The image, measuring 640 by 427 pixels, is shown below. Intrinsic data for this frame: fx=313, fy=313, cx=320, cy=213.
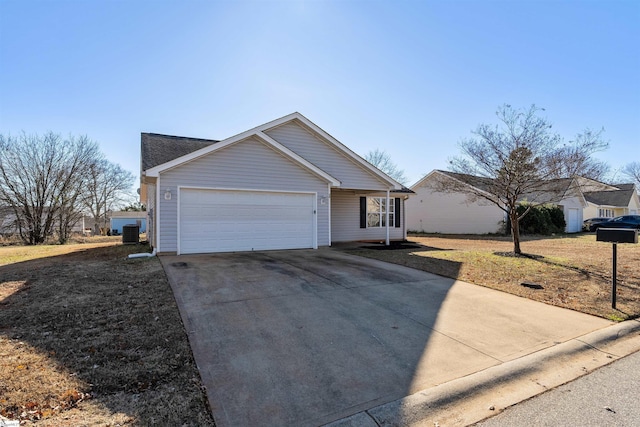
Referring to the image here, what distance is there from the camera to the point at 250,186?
11.4m

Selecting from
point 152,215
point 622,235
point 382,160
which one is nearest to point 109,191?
point 152,215

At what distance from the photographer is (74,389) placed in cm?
278

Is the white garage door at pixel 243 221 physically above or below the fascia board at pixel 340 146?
below

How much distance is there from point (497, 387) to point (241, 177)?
9847 millimetres

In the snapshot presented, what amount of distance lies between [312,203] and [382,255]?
11.5 ft

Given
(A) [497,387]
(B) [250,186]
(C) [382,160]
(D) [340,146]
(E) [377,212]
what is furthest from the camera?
(C) [382,160]

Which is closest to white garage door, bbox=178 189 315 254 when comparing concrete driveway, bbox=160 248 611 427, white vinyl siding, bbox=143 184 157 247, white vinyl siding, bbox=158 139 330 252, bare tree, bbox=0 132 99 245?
white vinyl siding, bbox=158 139 330 252

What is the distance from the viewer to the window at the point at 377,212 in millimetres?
16828

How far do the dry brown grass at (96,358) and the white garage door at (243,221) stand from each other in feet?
14.6

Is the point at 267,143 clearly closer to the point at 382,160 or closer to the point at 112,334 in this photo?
the point at 112,334

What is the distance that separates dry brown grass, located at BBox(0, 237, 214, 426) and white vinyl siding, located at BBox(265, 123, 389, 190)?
9390 mm

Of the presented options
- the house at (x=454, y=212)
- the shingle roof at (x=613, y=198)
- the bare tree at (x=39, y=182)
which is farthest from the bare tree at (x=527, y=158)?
the shingle roof at (x=613, y=198)

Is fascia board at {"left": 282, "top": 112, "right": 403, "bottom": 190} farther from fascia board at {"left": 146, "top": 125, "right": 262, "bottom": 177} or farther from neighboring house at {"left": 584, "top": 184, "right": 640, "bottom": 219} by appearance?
neighboring house at {"left": 584, "top": 184, "right": 640, "bottom": 219}

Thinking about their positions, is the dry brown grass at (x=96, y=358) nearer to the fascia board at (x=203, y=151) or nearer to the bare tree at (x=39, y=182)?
the fascia board at (x=203, y=151)
